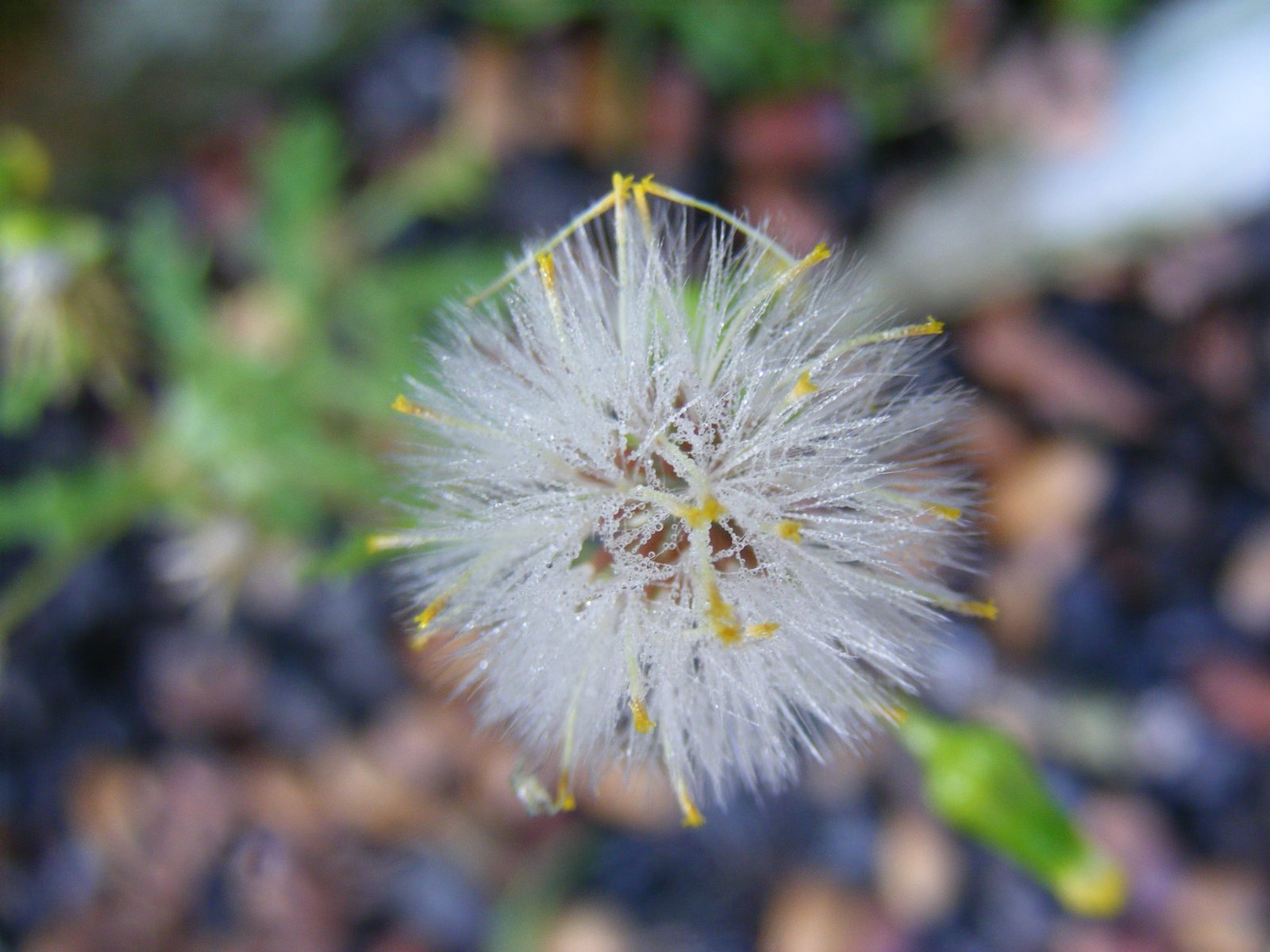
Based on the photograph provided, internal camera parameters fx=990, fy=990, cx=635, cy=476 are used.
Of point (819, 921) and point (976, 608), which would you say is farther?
point (819, 921)

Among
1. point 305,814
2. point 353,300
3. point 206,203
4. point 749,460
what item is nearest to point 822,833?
point 305,814

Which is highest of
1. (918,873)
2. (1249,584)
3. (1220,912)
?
(1249,584)

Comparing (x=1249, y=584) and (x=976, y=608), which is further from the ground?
(x=976, y=608)

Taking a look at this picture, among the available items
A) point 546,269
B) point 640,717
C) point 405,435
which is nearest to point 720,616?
point 640,717

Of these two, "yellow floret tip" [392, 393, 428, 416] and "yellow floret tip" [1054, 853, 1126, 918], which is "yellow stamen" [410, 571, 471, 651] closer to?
"yellow floret tip" [392, 393, 428, 416]

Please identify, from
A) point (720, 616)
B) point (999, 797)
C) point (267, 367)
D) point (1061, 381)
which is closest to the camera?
point (720, 616)

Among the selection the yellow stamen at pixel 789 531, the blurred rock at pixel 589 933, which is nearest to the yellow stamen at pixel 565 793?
the yellow stamen at pixel 789 531

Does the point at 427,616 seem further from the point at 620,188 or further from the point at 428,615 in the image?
the point at 620,188
